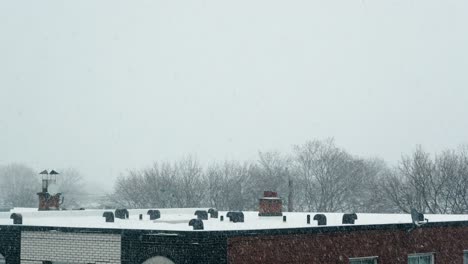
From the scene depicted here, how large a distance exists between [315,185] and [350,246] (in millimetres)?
68876

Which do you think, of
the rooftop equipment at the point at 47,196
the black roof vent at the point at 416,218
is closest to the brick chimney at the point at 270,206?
the black roof vent at the point at 416,218

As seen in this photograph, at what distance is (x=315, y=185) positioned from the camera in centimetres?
8650

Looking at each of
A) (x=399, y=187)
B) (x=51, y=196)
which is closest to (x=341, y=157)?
(x=399, y=187)

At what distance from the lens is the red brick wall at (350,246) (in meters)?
16.0

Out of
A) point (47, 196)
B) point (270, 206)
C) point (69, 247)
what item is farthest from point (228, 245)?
point (47, 196)

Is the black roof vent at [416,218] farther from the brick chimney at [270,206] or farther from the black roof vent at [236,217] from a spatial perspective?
the black roof vent at [236,217]

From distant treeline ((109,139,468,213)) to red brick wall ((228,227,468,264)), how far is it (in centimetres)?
4296

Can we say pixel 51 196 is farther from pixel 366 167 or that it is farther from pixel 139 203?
pixel 366 167

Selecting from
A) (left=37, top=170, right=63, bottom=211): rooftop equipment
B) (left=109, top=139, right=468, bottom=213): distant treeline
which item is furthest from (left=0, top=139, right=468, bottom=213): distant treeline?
(left=37, top=170, right=63, bottom=211): rooftop equipment

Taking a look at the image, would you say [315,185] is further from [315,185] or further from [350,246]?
[350,246]

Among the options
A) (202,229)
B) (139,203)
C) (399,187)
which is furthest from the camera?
(139,203)

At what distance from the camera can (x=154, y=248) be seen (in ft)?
52.1

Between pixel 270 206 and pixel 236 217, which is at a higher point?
pixel 270 206

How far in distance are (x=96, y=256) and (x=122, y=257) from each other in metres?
0.88
